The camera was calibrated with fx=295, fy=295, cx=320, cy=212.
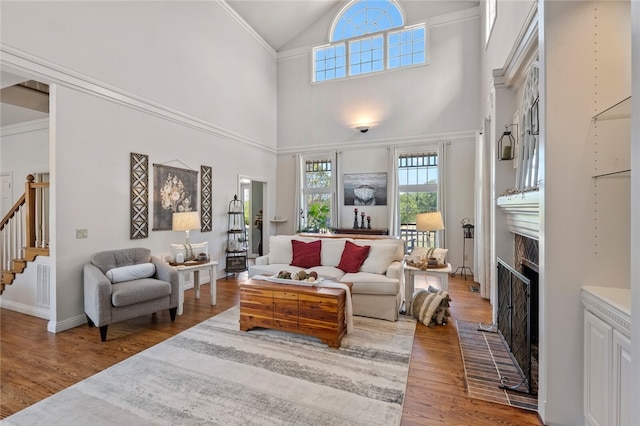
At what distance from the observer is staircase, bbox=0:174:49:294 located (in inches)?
151

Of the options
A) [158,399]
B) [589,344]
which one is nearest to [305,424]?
[158,399]

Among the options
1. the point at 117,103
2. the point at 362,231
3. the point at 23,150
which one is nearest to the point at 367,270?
the point at 362,231

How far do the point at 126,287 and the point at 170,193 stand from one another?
191 cm

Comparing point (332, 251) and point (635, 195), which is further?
point (332, 251)

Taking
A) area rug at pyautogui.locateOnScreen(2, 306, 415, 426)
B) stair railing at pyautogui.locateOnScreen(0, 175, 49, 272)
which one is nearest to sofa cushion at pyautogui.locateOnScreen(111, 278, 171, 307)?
area rug at pyautogui.locateOnScreen(2, 306, 415, 426)

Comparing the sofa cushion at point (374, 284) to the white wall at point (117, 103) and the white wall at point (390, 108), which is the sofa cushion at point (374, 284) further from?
the white wall at point (390, 108)

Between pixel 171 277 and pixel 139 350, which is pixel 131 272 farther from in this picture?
pixel 139 350

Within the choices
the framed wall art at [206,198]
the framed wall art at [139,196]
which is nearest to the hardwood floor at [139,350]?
the framed wall art at [139,196]

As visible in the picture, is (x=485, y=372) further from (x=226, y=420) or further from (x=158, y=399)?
(x=158, y=399)

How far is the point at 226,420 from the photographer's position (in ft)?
6.23

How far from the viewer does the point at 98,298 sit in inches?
119

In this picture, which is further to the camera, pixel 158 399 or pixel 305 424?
pixel 158 399

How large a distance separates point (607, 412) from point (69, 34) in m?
5.74

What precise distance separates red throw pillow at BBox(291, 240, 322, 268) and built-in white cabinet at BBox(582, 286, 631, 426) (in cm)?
316
